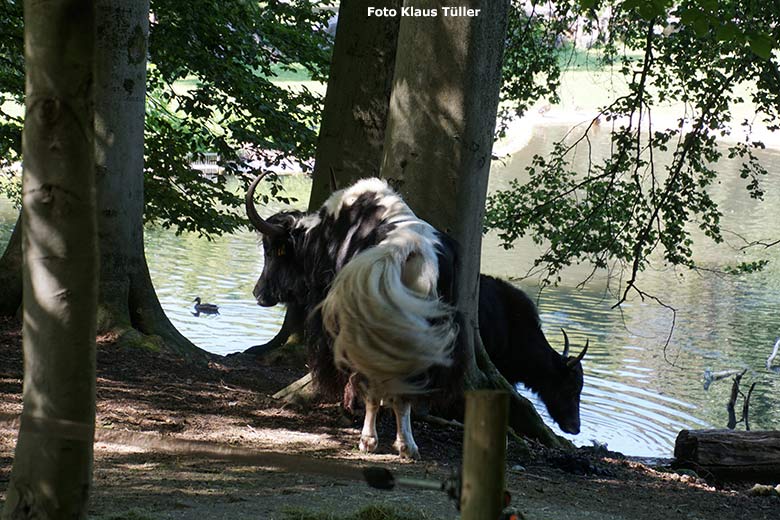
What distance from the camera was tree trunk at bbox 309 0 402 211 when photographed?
9.48 m

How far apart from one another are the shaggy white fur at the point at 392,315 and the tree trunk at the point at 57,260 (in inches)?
99.6

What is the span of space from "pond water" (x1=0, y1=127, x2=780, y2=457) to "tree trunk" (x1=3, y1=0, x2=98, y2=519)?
350 inches

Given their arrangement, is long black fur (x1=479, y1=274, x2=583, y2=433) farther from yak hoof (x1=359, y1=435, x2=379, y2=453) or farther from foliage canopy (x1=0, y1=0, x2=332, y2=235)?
foliage canopy (x1=0, y1=0, x2=332, y2=235)

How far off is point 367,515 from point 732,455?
15.0ft

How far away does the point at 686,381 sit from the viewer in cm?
1597

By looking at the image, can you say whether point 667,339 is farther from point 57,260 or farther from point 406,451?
point 57,260

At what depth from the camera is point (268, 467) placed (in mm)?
5688

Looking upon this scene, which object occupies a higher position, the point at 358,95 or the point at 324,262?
the point at 358,95

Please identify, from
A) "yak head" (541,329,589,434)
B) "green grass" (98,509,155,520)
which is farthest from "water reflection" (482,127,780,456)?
"green grass" (98,509,155,520)

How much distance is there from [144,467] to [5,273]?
4410mm

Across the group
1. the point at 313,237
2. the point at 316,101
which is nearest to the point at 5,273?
the point at 313,237

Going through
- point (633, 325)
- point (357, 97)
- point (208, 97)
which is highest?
point (208, 97)

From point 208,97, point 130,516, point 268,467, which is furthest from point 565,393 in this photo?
point 130,516

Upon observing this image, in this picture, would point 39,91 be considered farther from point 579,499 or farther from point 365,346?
point 579,499
